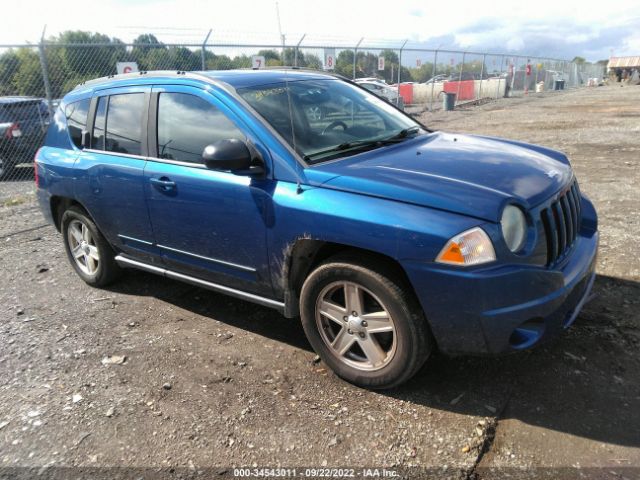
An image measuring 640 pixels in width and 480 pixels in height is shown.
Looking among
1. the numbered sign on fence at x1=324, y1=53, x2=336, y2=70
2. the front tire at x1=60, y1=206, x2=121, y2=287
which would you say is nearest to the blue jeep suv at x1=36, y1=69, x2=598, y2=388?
the front tire at x1=60, y1=206, x2=121, y2=287

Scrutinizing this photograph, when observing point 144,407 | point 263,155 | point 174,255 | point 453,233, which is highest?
point 263,155

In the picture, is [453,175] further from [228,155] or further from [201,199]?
[201,199]

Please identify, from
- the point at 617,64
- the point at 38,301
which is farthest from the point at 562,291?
the point at 617,64

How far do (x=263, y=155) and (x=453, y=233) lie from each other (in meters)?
1.29

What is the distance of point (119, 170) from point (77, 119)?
0.96m

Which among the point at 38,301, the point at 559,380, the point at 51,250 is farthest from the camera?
the point at 51,250

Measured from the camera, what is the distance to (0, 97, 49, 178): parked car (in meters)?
10.3

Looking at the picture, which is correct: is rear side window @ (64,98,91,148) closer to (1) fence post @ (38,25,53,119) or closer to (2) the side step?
(2) the side step

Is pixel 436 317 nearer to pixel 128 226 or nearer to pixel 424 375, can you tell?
pixel 424 375

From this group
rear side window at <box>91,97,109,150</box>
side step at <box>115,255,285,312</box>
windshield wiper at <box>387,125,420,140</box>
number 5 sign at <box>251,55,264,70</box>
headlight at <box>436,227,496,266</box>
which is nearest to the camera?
headlight at <box>436,227,496,266</box>

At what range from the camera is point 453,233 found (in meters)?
2.57

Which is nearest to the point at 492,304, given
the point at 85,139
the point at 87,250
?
the point at 85,139

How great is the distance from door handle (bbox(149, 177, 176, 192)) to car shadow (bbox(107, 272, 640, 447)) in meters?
1.20

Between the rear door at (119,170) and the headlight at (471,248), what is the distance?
7.72 ft
